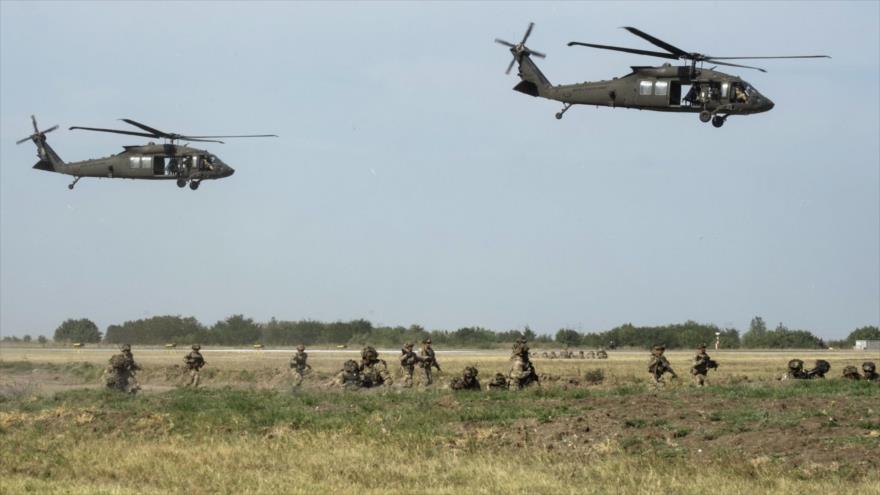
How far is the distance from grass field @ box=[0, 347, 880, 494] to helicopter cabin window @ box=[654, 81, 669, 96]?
1212cm

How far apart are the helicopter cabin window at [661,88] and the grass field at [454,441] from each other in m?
12.1

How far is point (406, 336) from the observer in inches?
4006

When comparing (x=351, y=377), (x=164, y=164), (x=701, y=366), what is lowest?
(x=351, y=377)

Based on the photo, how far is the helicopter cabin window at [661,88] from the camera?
132 feet

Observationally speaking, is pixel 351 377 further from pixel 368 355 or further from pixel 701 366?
pixel 701 366

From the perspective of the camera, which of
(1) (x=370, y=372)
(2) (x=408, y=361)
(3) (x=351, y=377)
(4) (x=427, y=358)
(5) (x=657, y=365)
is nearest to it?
(5) (x=657, y=365)

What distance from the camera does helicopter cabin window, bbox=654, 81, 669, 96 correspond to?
40.2 m

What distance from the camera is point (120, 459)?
2288 centimetres

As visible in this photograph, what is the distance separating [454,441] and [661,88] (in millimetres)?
19697

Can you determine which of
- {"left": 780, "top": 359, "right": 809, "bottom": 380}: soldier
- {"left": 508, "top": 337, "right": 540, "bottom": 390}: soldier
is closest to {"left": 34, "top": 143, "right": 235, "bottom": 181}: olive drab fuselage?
{"left": 508, "top": 337, "right": 540, "bottom": 390}: soldier

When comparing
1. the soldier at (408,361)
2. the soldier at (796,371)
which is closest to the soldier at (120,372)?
the soldier at (408,361)

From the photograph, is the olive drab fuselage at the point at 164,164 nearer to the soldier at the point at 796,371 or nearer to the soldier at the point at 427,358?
the soldier at the point at 427,358

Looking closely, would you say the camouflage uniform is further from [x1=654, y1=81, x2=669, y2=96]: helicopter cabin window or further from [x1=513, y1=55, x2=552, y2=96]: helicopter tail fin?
[x1=513, y1=55, x2=552, y2=96]: helicopter tail fin

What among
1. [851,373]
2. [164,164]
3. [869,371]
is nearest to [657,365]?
[851,373]
